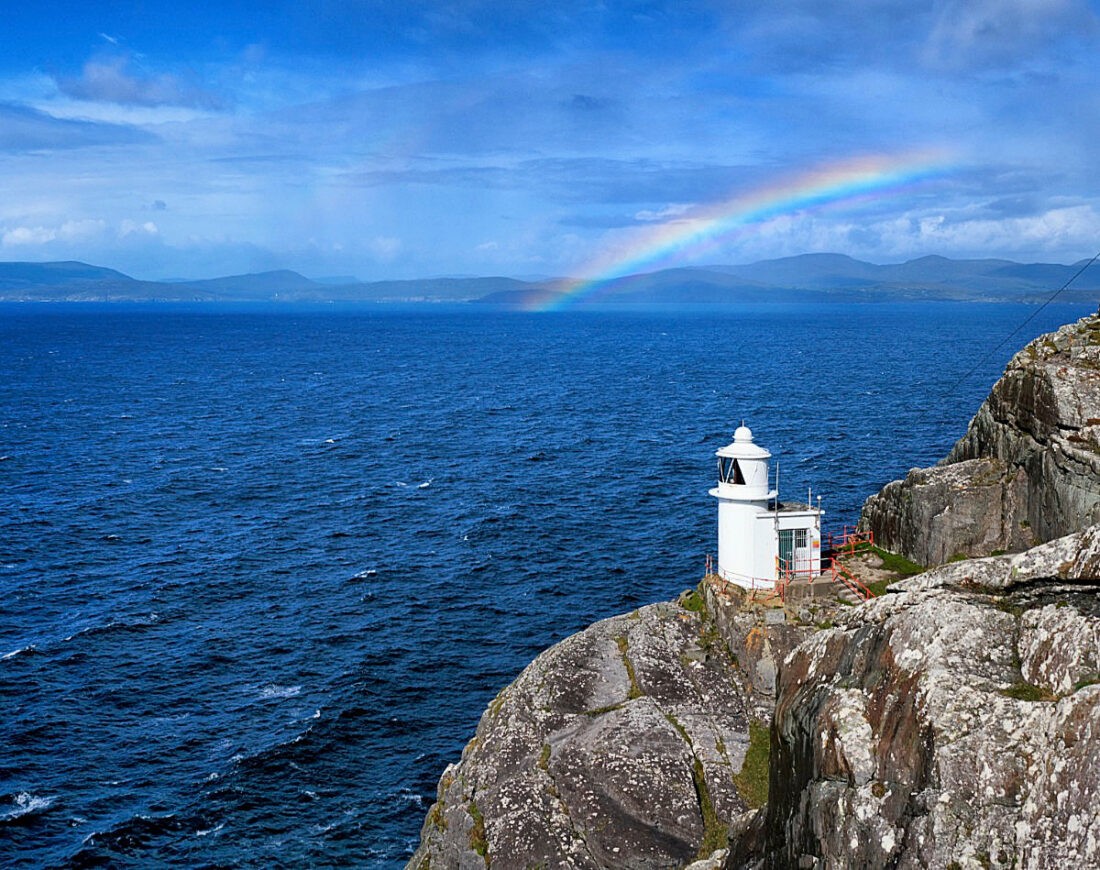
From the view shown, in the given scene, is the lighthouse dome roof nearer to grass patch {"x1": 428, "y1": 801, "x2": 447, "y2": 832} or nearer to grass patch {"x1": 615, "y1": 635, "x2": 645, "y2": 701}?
grass patch {"x1": 615, "y1": 635, "x2": 645, "y2": 701}

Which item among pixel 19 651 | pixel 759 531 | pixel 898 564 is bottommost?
pixel 19 651

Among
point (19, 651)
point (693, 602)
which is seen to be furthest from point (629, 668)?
point (19, 651)

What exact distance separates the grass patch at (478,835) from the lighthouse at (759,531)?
15.1 meters

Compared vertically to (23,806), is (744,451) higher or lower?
higher

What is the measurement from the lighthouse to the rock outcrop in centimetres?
440

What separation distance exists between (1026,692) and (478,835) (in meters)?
20.8

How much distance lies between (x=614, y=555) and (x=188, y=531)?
3312 cm

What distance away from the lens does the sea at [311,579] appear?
42.9 metres

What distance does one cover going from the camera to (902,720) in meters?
16.1

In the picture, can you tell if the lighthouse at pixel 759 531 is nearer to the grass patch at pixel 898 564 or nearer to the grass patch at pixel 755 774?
the grass patch at pixel 898 564

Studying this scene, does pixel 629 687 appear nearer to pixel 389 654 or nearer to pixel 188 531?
pixel 389 654

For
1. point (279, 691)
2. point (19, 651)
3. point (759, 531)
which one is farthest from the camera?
point (19, 651)

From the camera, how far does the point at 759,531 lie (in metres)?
41.8

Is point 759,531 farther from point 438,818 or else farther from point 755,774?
point 438,818
